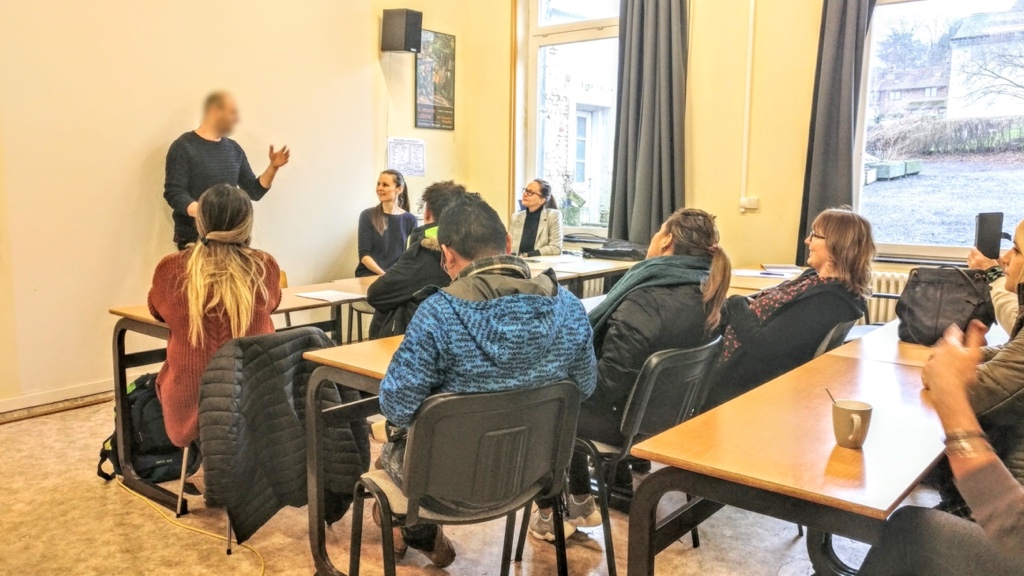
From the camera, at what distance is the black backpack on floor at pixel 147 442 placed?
279cm

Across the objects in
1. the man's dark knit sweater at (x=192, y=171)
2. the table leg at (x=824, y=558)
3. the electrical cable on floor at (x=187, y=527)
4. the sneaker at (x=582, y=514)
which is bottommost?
the electrical cable on floor at (x=187, y=527)

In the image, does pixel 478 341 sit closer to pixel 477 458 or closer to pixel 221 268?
pixel 477 458

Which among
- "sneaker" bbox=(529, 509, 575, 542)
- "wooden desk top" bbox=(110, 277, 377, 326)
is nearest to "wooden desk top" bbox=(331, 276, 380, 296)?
"wooden desk top" bbox=(110, 277, 377, 326)

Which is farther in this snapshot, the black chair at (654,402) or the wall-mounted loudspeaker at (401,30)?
the wall-mounted loudspeaker at (401,30)

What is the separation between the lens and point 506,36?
5801mm

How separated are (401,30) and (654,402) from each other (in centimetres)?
374

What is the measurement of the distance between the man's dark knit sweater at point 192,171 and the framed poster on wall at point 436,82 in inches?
69.4

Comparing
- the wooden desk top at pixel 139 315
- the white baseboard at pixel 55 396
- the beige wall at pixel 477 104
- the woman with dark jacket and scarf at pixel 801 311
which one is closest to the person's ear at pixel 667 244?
the woman with dark jacket and scarf at pixel 801 311

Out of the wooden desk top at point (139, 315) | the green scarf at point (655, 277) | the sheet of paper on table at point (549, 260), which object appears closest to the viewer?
the green scarf at point (655, 277)

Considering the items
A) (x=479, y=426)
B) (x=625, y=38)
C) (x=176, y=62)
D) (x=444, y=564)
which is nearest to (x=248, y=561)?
(x=444, y=564)

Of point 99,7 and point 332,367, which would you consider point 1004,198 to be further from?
point 99,7

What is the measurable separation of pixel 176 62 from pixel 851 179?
3708mm

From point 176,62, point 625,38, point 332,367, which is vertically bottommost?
point 332,367

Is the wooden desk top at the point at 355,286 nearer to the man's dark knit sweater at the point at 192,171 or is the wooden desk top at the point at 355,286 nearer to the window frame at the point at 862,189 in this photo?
the man's dark knit sweater at the point at 192,171
